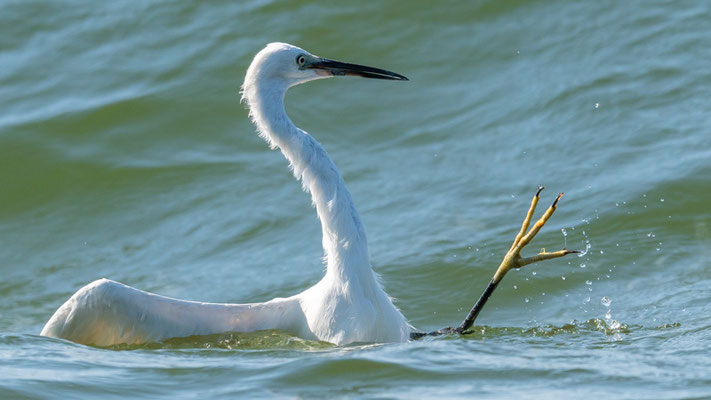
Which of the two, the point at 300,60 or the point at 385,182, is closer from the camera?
the point at 300,60

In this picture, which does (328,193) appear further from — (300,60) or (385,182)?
(385,182)

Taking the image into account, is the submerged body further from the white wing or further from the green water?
the green water

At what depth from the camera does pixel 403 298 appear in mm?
7637

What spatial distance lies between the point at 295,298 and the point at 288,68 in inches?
50.0

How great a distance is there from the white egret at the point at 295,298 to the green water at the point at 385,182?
119mm

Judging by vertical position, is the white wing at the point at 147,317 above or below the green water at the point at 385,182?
below

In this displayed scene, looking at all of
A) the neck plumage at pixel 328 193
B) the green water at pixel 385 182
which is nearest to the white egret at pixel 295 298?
the neck plumage at pixel 328 193

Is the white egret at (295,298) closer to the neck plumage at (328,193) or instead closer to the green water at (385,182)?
the neck plumage at (328,193)

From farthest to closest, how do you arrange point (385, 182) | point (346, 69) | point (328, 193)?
1. point (385, 182)
2. point (346, 69)
3. point (328, 193)

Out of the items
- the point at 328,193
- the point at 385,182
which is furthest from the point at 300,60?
the point at 385,182

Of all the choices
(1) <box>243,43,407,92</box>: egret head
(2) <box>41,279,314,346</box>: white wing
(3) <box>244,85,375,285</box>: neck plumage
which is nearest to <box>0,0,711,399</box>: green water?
(2) <box>41,279,314,346</box>: white wing

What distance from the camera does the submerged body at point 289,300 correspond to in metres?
5.66

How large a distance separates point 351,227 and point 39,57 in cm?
704

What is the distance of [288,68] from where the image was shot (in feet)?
19.4
